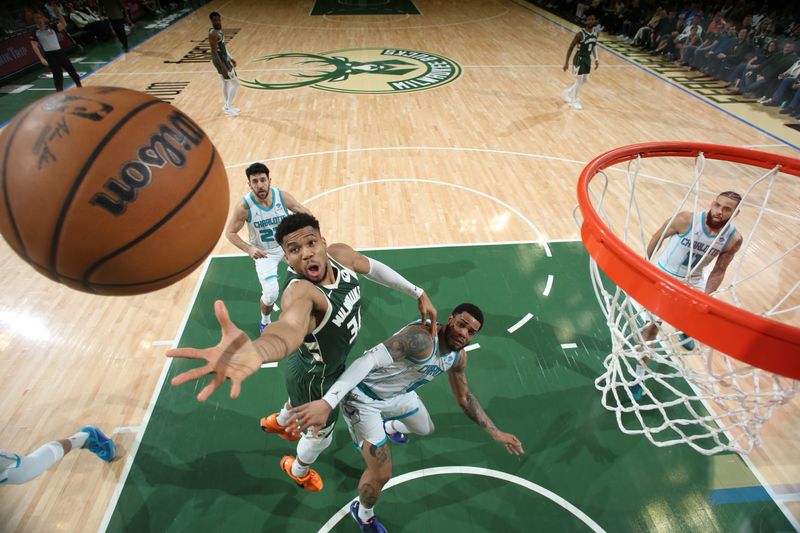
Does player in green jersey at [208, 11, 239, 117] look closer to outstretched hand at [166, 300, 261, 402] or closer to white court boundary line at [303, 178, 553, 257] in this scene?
white court boundary line at [303, 178, 553, 257]

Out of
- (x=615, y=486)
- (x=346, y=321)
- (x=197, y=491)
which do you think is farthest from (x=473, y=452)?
(x=197, y=491)

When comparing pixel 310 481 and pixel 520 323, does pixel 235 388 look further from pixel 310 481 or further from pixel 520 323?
pixel 520 323

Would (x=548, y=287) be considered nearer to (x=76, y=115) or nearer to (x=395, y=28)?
(x=76, y=115)

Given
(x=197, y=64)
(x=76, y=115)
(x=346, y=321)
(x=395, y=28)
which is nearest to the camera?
(x=76, y=115)

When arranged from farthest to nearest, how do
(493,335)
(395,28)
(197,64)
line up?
(395,28)
(197,64)
(493,335)

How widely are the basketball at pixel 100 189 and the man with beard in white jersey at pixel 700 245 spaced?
3156 mm

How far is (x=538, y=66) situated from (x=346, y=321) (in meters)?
11.4

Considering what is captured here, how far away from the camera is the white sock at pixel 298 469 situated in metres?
3.00

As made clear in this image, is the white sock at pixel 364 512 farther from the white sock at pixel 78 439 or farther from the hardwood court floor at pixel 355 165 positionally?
the white sock at pixel 78 439

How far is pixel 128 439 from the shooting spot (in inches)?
134

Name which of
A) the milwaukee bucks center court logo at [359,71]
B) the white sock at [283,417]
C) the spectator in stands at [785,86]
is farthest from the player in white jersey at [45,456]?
the spectator in stands at [785,86]

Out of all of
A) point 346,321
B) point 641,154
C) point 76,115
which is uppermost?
point 76,115

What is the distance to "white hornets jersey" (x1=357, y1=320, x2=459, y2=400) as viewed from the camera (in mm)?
2744

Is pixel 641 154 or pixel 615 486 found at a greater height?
pixel 641 154
